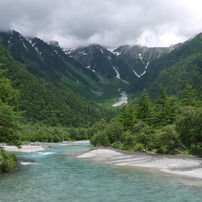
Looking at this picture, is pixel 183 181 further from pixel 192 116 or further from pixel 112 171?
pixel 192 116

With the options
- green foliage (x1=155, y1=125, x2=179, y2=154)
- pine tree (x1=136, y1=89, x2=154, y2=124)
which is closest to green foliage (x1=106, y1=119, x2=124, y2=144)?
pine tree (x1=136, y1=89, x2=154, y2=124)

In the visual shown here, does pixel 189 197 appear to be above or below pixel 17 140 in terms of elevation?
below

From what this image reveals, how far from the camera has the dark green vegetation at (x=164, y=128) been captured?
173 feet

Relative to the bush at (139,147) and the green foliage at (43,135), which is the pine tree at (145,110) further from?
the green foliage at (43,135)

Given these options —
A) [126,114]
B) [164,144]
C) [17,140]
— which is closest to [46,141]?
[126,114]

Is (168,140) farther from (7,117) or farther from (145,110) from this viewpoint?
(7,117)

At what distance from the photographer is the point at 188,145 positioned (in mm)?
56656

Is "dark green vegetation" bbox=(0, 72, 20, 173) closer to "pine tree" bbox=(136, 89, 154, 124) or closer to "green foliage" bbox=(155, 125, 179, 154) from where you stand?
"green foliage" bbox=(155, 125, 179, 154)

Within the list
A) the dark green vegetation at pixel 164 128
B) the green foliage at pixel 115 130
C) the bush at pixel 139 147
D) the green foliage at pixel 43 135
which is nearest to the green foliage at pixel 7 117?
the dark green vegetation at pixel 164 128

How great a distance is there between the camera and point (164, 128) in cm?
5509

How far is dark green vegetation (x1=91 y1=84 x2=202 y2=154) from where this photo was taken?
52.8 meters

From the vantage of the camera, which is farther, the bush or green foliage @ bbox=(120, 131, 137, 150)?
green foliage @ bbox=(120, 131, 137, 150)

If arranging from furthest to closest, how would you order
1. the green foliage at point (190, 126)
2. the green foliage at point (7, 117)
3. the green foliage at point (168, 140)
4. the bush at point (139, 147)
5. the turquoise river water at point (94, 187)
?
1. the bush at point (139, 147)
2. the green foliage at point (168, 140)
3. the green foliage at point (190, 126)
4. the green foliage at point (7, 117)
5. the turquoise river water at point (94, 187)

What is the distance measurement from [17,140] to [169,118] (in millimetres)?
48914
